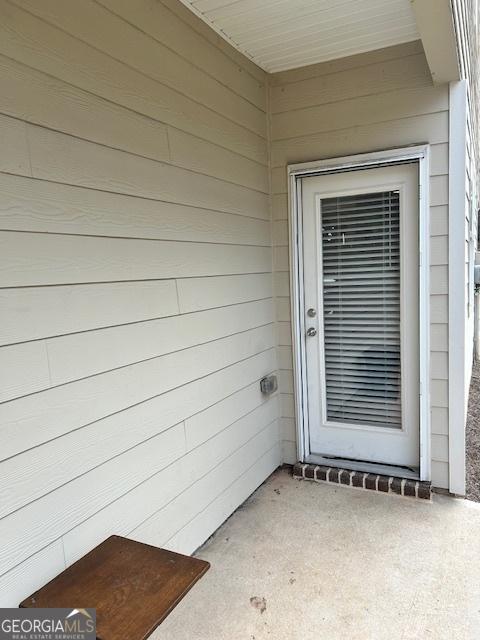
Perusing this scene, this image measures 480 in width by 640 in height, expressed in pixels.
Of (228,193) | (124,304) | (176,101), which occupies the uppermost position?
(176,101)

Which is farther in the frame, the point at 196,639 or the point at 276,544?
the point at 276,544

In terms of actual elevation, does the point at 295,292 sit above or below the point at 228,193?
below

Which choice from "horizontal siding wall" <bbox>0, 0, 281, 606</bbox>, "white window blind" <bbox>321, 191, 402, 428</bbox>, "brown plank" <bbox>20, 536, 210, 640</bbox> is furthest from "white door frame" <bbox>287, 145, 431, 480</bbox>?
"brown plank" <bbox>20, 536, 210, 640</bbox>

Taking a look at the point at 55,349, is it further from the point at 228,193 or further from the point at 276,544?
the point at 276,544

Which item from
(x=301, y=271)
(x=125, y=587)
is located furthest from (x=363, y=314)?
(x=125, y=587)

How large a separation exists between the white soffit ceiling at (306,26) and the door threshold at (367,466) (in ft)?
8.27

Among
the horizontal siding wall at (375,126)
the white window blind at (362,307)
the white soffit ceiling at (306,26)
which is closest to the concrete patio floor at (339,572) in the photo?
the horizontal siding wall at (375,126)

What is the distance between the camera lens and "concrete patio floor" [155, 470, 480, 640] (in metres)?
1.81

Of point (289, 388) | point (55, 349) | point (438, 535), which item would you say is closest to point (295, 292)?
point (289, 388)

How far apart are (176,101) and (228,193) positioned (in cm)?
58

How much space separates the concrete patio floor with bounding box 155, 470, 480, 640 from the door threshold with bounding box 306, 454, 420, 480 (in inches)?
6.2

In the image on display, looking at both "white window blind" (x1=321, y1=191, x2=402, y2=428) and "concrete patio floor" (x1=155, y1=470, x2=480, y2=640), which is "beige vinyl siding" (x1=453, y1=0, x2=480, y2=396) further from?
"concrete patio floor" (x1=155, y1=470, x2=480, y2=640)

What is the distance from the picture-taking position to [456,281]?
8.50 feet

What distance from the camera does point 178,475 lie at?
213 centimetres
